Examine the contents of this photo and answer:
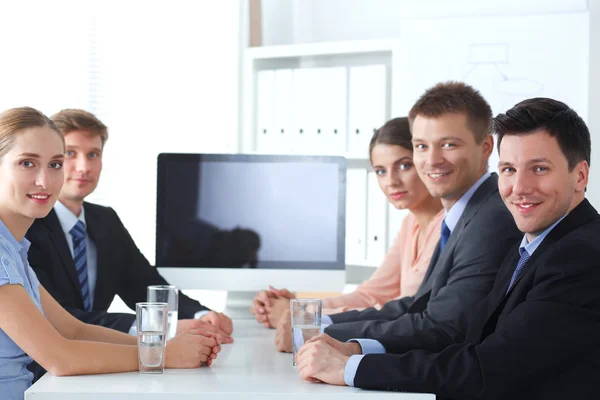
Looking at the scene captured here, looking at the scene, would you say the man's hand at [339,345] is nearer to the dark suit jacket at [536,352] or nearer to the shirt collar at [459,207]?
the dark suit jacket at [536,352]

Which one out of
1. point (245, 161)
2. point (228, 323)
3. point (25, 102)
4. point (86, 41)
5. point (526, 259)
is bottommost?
point (228, 323)

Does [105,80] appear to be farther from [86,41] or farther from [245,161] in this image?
[245,161]

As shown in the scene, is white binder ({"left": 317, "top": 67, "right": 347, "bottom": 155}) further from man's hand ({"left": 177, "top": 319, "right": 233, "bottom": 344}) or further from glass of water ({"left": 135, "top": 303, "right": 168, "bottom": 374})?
glass of water ({"left": 135, "top": 303, "right": 168, "bottom": 374})

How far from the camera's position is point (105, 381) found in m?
1.58

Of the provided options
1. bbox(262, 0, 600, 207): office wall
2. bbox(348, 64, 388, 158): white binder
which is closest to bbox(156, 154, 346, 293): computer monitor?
bbox(348, 64, 388, 158): white binder

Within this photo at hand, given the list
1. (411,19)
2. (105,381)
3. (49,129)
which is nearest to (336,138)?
(411,19)

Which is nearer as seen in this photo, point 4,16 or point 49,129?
A: point 49,129

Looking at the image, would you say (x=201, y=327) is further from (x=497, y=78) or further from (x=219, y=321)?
(x=497, y=78)

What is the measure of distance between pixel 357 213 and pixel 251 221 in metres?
0.90

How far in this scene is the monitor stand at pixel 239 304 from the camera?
272 centimetres

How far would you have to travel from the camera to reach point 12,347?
1.73 metres

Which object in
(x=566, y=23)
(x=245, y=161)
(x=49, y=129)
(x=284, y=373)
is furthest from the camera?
(x=566, y=23)

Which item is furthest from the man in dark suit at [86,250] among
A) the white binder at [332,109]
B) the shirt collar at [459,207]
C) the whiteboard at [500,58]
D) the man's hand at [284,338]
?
the whiteboard at [500,58]

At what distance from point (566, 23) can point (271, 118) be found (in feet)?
4.56
